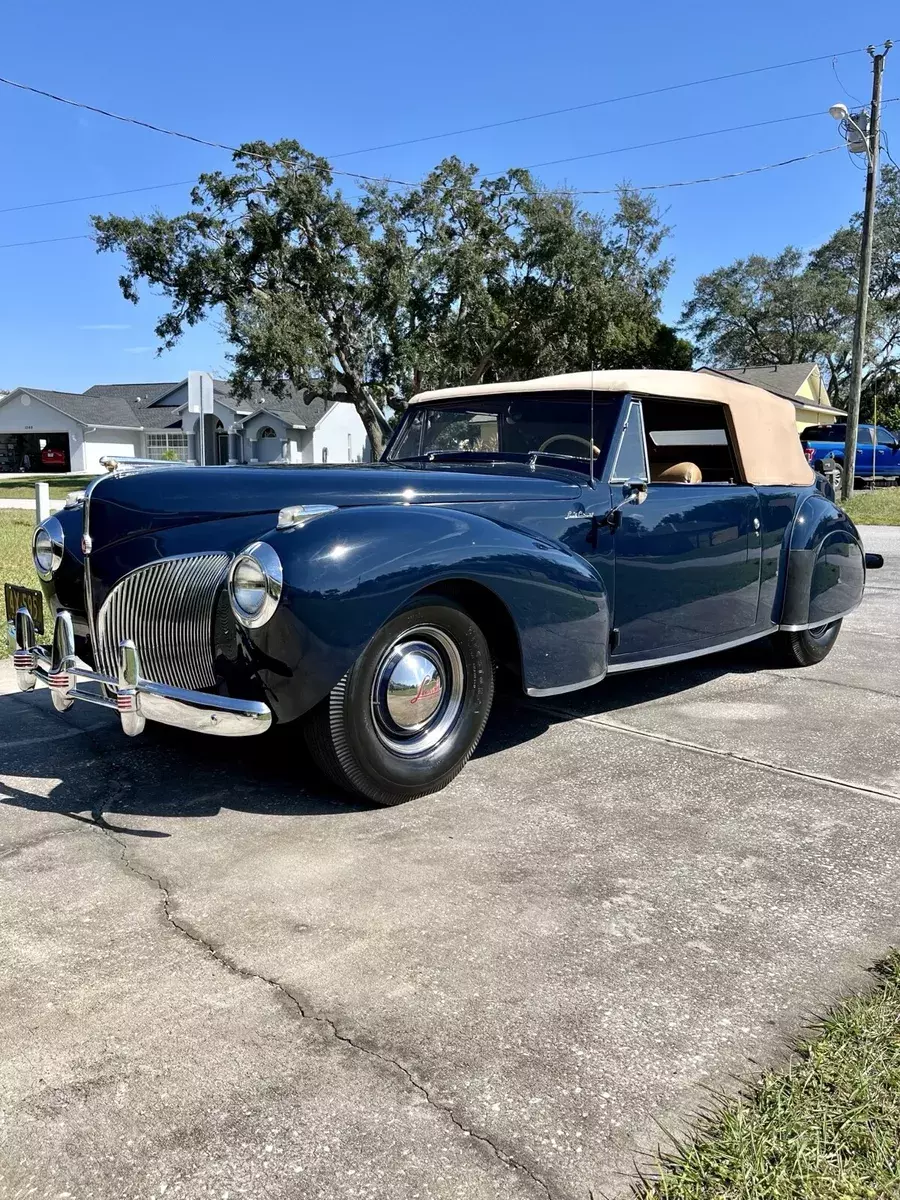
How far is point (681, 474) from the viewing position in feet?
16.0

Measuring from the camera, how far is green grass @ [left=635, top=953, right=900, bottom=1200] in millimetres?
1581

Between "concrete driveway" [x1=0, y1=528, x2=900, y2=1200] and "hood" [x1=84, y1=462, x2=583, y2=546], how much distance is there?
1.01 meters

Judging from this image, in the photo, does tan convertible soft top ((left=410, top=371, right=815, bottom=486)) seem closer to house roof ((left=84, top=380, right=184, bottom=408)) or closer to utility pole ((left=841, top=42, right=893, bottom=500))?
utility pole ((left=841, top=42, right=893, bottom=500))

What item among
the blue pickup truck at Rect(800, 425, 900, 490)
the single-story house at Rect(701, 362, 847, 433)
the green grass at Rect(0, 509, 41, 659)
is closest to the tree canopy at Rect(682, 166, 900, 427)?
the single-story house at Rect(701, 362, 847, 433)

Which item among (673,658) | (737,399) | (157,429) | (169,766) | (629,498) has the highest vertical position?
(157,429)

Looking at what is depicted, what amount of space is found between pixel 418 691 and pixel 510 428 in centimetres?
177

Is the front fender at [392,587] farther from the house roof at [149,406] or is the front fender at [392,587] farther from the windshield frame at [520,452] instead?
the house roof at [149,406]

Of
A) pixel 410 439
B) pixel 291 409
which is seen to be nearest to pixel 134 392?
pixel 291 409

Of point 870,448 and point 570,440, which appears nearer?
point 570,440

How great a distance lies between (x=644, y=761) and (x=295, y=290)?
2333cm

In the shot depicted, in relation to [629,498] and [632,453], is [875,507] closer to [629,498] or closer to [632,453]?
[632,453]

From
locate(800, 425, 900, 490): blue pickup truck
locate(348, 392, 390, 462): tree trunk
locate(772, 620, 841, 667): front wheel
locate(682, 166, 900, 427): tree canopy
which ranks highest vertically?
locate(682, 166, 900, 427): tree canopy

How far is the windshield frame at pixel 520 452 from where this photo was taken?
13.7 feet

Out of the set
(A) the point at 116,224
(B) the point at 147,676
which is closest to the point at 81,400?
(A) the point at 116,224
